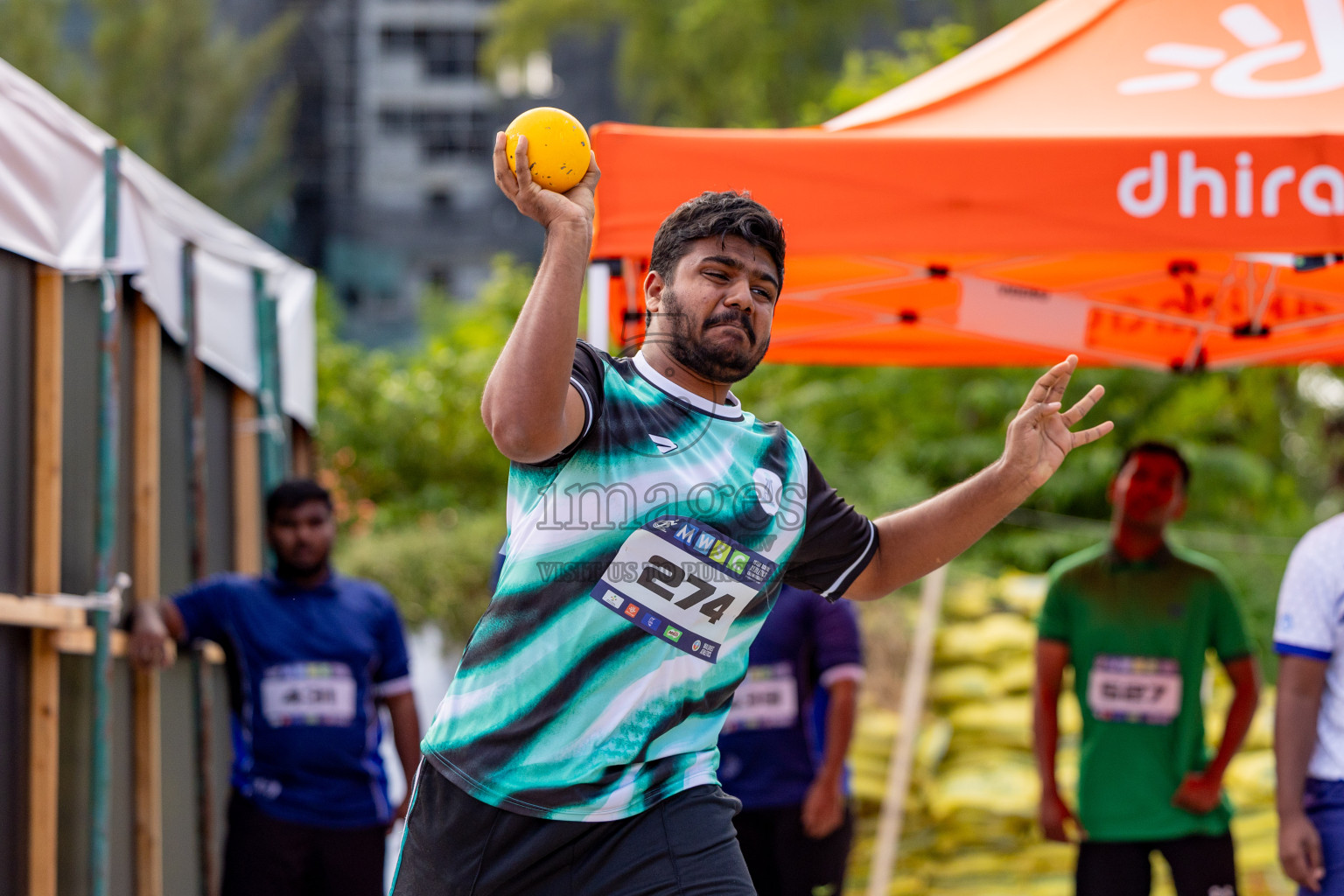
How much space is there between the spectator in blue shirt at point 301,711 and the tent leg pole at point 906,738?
388 cm

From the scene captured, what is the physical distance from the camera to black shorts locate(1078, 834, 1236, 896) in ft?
16.1

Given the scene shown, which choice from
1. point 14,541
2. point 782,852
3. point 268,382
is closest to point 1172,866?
point 782,852

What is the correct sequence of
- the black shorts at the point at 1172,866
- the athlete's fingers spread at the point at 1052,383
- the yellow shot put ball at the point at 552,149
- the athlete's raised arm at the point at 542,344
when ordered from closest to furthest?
the athlete's raised arm at the point at 542,344
the yellow shot put ball at the point at 552,149
the athlete's fingers spread at the point at 1052,383
the black shorts at the point at 1172,866

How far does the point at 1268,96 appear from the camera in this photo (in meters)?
4.06

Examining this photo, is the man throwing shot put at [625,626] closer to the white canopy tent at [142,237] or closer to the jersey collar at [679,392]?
the jersey collar at [679,392]

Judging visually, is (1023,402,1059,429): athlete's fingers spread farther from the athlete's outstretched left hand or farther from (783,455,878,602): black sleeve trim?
(783,455,878,602): black sleeve trim

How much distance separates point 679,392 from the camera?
248cm

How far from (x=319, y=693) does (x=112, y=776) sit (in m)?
0.69

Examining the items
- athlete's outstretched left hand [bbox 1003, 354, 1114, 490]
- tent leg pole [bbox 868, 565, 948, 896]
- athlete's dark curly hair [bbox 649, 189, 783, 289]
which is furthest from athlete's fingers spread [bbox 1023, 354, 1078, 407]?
tent leg pole [bbox 868, 565, 948, 896]

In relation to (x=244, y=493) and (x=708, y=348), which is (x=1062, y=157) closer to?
(x=708, y=348)

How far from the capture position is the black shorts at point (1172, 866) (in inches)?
193

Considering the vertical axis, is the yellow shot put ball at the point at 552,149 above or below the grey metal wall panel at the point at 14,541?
above

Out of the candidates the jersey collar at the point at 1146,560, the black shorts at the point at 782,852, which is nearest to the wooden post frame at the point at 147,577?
the black shorts at the point at 782,852

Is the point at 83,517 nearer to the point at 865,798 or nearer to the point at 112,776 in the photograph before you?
the point at 112,776
